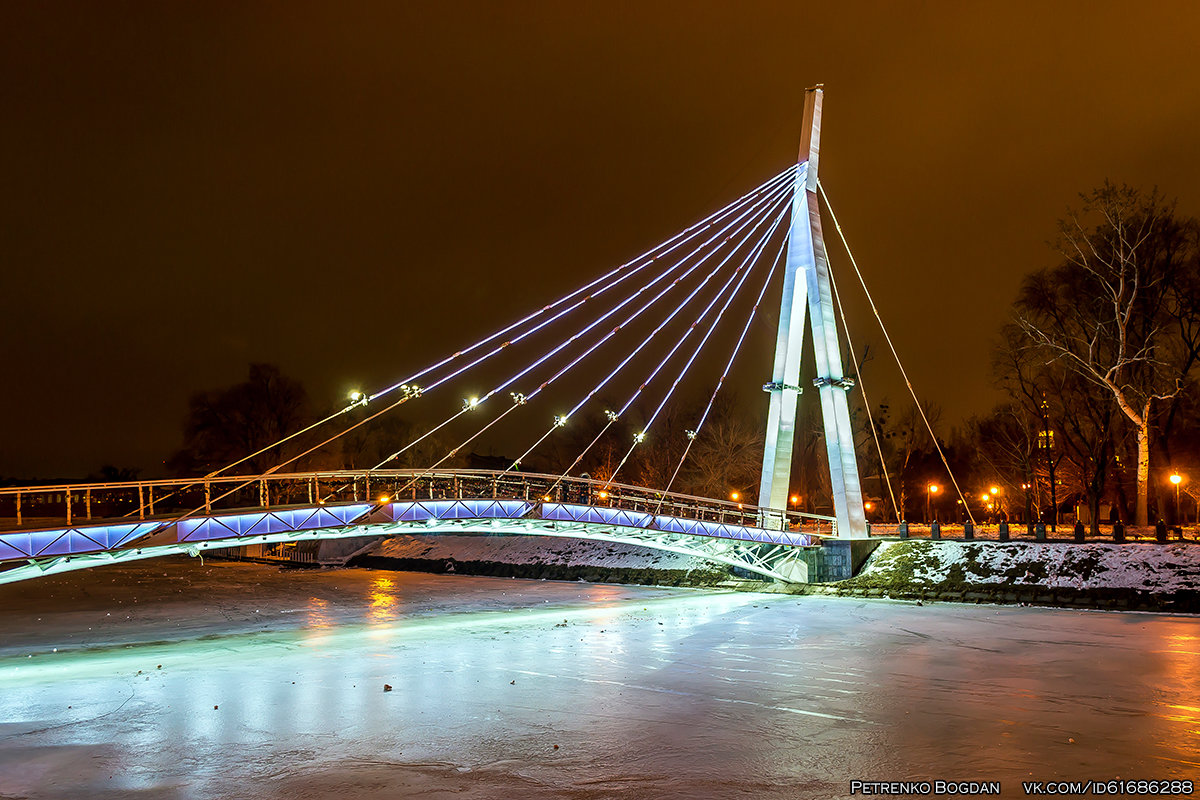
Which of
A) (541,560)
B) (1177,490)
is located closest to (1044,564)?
(541,560)

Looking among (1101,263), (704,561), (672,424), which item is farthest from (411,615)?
(672,424)

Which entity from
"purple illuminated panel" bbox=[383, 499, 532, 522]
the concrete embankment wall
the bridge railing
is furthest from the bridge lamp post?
"purple illuminated panel" bbox=[383, 499, 532, 522]

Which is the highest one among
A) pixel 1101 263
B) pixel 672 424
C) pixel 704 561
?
pixel 1101 263

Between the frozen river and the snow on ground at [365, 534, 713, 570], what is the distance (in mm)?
14947

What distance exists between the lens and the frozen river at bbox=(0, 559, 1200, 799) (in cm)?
955

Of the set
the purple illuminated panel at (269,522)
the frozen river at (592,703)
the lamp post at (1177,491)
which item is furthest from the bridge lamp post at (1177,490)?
the purple illuminated panel at (269,522)

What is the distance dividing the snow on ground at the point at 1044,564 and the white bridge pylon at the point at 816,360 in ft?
6.69

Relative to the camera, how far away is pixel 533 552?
46.4 metres

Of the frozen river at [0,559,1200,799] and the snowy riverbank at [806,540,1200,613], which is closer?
the frozen river at [0,559,1200,799]

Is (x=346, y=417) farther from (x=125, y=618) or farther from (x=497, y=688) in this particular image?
(x=497, y=688)

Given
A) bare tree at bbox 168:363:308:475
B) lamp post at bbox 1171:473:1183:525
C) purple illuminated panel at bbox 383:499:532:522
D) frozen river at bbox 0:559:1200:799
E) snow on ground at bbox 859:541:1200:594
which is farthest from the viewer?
bare tree at bbox 168:363:308:475

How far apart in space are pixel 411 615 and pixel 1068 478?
41.9 m

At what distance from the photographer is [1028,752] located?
10.2m

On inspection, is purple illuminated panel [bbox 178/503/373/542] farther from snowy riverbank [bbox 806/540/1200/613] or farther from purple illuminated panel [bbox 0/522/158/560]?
snowy riverbank [bbox 806/540/1200/613]
